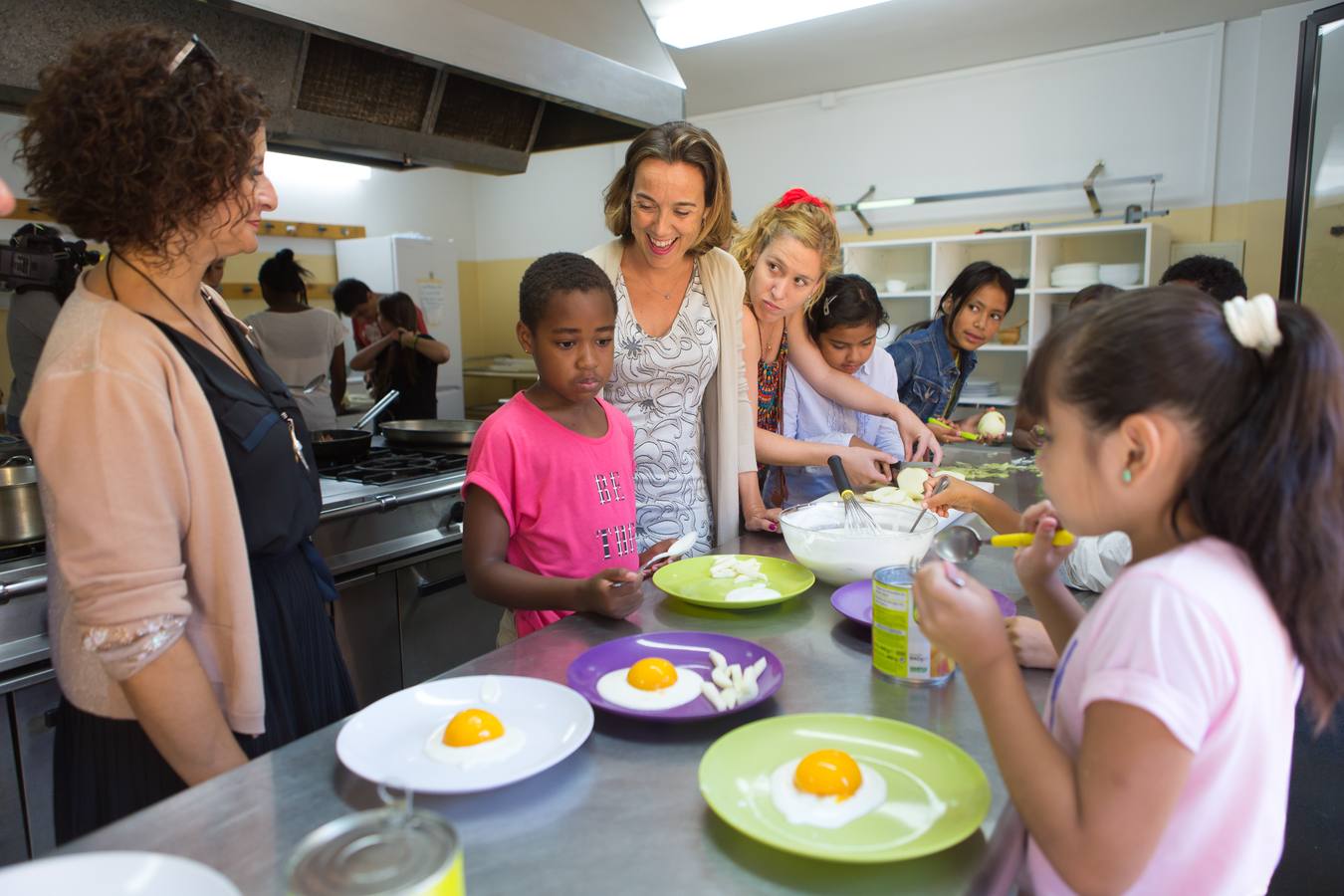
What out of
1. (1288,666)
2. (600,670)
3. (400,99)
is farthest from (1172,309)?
(400,99)

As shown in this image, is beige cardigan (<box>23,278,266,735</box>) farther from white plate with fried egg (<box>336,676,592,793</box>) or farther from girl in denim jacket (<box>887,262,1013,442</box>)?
girl in denim jacket (<box>887,262,1013,442</box>)

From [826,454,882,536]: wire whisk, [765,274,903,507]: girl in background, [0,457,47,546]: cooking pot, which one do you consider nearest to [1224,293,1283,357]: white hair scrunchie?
[826,454,882,536]: wire whisk

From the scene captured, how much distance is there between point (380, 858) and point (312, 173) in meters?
6.47

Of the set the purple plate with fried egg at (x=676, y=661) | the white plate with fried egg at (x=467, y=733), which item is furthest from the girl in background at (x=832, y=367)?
the white plate with fried egg at (x=467, y=733)

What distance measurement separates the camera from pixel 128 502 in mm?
969

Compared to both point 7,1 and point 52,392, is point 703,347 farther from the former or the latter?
point 7,1

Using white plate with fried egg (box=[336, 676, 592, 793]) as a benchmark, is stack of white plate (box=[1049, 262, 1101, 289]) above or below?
above

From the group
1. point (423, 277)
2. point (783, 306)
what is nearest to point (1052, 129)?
point (783, 306)

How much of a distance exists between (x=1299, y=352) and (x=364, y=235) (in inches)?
265

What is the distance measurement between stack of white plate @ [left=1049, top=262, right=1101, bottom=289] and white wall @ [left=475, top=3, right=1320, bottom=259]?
556 millimetres

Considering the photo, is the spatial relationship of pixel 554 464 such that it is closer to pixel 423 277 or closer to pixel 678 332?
pixel 678 332

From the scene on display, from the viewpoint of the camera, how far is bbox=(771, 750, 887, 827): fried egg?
2.49 feet

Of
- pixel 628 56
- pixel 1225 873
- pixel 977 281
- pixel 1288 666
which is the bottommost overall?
pixel 1225 873

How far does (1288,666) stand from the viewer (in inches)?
28.7
